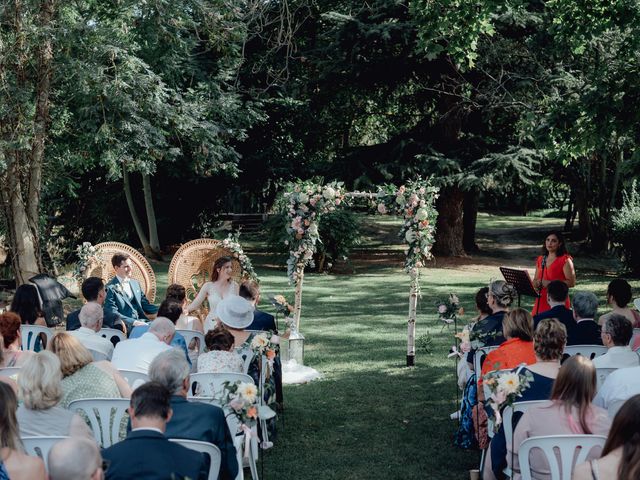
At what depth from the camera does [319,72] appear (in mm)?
25328

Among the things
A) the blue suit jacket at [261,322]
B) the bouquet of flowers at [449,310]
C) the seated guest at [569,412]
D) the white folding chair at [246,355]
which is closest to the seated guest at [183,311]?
the blue suit jacket at [261,322]

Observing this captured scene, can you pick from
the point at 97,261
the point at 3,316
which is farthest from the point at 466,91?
the point at 3,316

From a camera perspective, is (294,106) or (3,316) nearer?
(3,316)

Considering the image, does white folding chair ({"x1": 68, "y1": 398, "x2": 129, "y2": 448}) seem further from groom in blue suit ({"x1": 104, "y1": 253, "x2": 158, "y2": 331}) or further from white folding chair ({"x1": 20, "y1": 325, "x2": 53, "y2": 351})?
groom in blue suit ({"x1": 104, "y1": 253, "x2": 158, "y2": 331})

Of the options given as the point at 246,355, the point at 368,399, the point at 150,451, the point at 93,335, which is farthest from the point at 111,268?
the point at 150,451

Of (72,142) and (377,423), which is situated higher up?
(72,142)

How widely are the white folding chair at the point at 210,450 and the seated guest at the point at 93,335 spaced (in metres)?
2.29

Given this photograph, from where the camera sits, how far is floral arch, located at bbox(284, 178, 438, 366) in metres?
10.1

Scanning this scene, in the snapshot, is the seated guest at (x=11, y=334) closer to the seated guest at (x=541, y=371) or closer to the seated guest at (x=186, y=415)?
the seated guest at (x=186, y=415)

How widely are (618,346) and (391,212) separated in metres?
5.16

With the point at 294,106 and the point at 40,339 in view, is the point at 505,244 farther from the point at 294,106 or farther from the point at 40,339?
the point at 40,339

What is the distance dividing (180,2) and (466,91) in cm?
1217

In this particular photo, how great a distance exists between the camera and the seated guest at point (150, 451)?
347 cm

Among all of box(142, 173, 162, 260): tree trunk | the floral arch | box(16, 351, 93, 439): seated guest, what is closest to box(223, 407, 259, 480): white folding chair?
box(16, 351, 93, 439): seated guest
